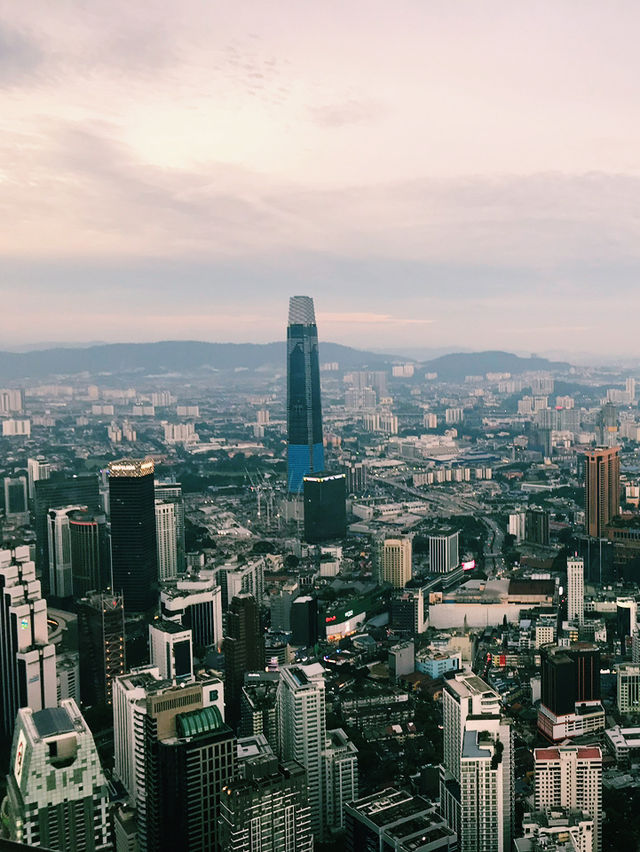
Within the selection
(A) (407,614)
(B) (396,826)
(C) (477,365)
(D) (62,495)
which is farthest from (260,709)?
(C) (477,365)

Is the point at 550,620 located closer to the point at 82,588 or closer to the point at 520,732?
the point at 520,732

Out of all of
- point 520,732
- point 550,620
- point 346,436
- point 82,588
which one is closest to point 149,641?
point 82,588

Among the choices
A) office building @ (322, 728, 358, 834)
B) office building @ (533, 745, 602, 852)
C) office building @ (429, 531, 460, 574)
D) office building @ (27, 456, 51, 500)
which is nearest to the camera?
office building @ (533, 745, 602, 852)

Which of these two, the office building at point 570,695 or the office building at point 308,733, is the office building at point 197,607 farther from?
the office building at point 570,695

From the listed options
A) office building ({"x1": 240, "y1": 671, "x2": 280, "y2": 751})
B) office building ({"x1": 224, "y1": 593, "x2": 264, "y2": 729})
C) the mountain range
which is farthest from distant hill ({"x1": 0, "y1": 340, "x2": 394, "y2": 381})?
office building ({"x1": 240, "y1": 671, "x2": 280, "y2": 751})

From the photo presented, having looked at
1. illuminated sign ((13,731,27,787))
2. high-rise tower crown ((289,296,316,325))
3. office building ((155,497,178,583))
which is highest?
high-rise tower crown ((289,296,316,325))

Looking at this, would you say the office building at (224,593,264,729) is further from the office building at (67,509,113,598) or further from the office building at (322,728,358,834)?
the office building at (67,509,113,598)
